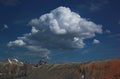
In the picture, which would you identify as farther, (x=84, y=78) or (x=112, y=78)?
(x=84, y=78)

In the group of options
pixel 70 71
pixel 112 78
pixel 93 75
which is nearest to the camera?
pixel 112 78

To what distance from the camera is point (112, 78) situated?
6161 inches

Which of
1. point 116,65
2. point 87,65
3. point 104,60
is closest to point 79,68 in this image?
point 87,65

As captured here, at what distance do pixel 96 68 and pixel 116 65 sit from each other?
15040 millimetres

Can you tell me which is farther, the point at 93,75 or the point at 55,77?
the point at 55,77

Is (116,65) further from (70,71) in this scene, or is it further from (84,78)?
(70,71)

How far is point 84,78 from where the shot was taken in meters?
174

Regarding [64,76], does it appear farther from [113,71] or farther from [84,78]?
[113,71]

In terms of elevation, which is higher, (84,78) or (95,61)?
(95,61)

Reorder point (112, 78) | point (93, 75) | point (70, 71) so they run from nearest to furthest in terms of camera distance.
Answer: point (112, 78) → point (93, 75) → point (70, 71)

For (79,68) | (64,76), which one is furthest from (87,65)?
(64,76)

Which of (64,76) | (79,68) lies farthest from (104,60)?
(64,76)

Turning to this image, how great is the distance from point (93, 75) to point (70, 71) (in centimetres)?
2055

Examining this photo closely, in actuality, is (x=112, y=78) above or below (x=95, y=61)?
below
